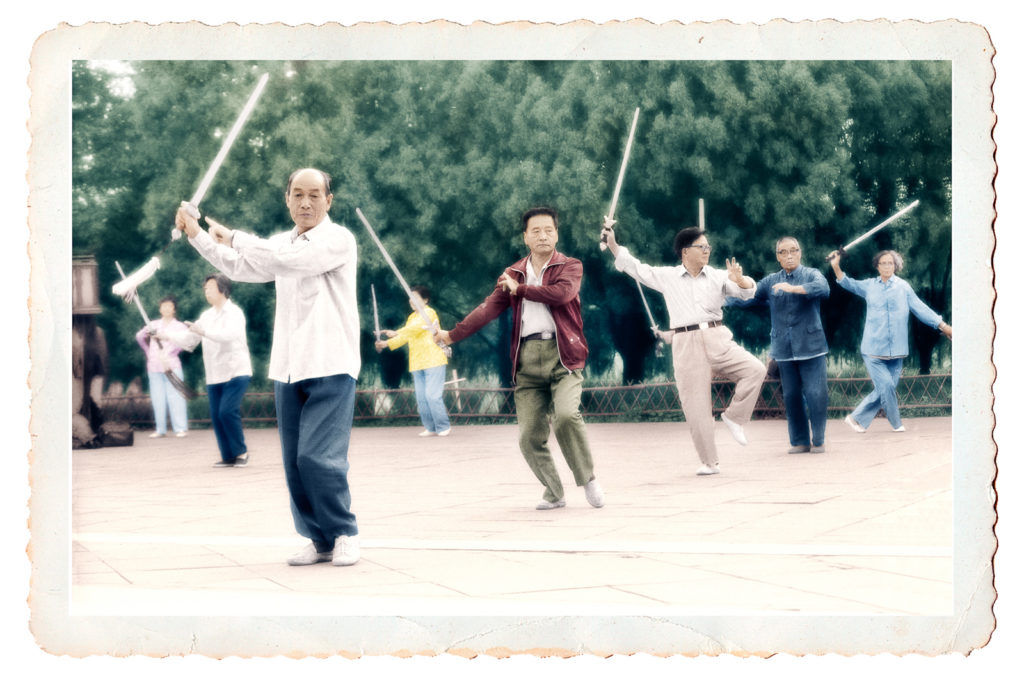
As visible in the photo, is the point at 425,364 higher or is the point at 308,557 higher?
the point at 425,364

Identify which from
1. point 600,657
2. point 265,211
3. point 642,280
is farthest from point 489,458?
point 600,657

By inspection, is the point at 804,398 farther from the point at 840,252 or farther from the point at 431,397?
the point at 431,397

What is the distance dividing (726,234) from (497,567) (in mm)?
2173

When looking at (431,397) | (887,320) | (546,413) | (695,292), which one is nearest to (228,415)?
(431,397)

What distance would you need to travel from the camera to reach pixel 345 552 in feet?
15.7

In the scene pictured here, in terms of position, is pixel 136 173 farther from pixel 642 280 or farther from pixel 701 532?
pixel 701 532

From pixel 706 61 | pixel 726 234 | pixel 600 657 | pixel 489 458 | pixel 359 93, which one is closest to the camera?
pixel 600 657

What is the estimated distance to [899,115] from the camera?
203 inches

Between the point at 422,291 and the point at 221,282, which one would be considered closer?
the point at 422,291

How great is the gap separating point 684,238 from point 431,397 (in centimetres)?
228

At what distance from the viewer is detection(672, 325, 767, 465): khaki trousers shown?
6656mm

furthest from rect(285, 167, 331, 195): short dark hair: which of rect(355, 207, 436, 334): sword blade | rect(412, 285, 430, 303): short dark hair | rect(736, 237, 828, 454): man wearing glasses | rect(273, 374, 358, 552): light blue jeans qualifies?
rect(736, 237, 828, 454): man wearing glasses

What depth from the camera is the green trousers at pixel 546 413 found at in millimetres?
5750

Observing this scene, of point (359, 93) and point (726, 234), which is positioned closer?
point (359, 93)
